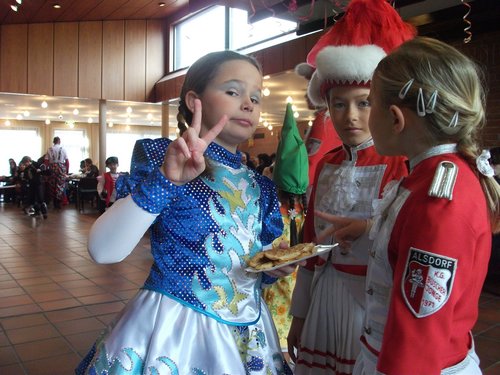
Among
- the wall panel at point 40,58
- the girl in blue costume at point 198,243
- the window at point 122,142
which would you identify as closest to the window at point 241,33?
the wall panel at point 40,58

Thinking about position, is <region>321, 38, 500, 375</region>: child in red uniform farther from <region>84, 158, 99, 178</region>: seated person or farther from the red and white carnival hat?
<region>84, 158, 99, 178</region>: seated person

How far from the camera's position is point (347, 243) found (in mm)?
1295

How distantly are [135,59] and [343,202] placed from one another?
12.7m

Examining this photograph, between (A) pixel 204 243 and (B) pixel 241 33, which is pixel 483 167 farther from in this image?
(B) pixel 241 33

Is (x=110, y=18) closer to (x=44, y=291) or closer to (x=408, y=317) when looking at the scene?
(x=44, y=291)

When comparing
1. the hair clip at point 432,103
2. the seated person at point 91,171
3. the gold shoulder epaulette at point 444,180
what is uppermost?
the hair clip at point 432,103

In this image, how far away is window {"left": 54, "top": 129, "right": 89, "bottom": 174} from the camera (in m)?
21.2

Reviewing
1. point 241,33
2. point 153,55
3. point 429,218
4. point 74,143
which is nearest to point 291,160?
point 429,218

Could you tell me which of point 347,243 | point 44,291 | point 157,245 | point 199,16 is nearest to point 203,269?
point 157,245

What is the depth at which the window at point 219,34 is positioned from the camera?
9.24 m

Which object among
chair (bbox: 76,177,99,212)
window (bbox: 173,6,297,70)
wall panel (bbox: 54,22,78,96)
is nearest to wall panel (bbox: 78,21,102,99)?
wall panel (bbox: 54,22,78,96)

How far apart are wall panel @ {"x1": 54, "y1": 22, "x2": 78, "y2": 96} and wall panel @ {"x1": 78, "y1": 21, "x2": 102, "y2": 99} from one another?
13 cm

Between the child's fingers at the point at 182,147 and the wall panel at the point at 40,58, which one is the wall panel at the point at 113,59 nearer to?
the wall panel at the point at 40,58

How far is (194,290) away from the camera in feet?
3.62
